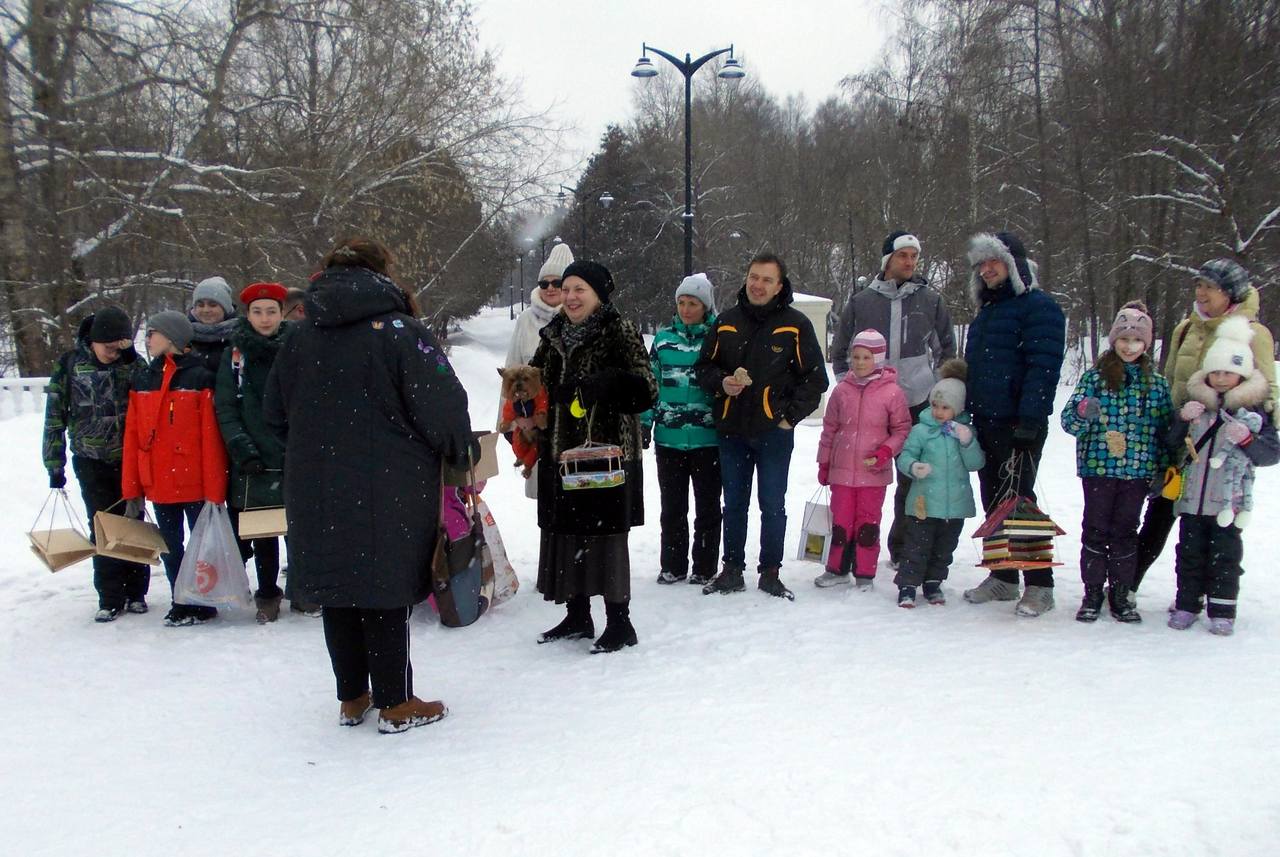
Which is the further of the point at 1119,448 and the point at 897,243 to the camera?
the point at 897,243

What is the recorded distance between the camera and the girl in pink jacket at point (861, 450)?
5.25 meters

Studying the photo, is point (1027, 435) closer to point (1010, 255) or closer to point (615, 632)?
point (1010, 255)

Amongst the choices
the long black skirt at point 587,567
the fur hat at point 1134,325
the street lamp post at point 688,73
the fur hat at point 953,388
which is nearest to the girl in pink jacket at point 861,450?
the fur hat at point 953,388

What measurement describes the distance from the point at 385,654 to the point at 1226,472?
13.3 ft

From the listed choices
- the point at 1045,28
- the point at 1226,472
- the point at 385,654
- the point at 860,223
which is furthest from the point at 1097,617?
the point at 860,223

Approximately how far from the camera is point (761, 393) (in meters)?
5.02

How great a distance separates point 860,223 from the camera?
3222 centimetres

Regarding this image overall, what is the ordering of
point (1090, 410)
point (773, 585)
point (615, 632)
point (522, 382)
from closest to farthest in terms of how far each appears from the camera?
point (522, 382)
point (615, 632)
point (1090, 410)
point (773, 585)

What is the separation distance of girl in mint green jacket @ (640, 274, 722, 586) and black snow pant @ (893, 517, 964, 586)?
116 centimetres

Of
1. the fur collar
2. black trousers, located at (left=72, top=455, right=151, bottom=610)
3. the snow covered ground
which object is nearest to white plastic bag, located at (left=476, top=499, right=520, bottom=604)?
the snow covered ground

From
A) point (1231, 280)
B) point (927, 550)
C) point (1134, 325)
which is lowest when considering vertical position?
point (927, 550)

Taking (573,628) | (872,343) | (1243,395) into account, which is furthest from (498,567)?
(1243,395)

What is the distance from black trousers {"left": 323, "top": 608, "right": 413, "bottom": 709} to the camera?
3441 mm

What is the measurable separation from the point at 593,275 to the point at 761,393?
1.31m
